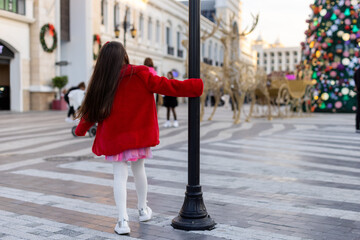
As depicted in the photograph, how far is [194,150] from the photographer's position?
4.11m

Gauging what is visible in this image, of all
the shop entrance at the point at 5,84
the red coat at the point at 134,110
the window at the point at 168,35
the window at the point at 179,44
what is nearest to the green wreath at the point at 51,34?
the shop entrance at the point at 5,84

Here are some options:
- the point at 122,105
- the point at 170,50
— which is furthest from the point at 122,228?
the point at 170,50

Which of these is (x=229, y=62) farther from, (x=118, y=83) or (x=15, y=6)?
(x=15, y=6)

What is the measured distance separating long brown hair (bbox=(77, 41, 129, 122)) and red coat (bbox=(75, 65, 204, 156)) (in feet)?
0.21

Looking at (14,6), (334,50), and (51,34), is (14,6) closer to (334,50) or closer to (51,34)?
(51,34)

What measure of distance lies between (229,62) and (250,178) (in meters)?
11.3

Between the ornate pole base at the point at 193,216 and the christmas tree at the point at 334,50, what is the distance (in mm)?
20826

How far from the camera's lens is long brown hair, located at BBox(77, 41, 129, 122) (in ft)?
13.0

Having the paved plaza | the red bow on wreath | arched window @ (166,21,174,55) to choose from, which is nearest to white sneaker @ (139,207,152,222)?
the paved plaza

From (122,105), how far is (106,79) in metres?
0.23

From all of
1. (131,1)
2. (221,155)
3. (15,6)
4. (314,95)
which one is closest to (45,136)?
(221,155)

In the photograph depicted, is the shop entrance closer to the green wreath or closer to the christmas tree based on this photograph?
the green wreath

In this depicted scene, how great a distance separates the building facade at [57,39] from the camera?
28312mm

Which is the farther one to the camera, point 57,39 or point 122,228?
point 57,39
